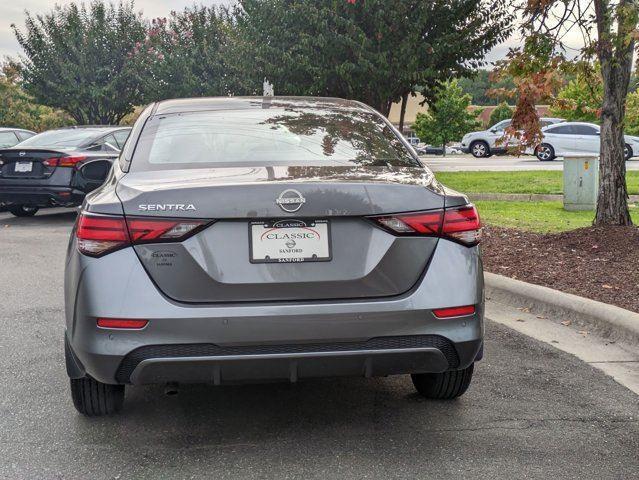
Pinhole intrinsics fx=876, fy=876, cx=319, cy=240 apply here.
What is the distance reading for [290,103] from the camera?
5.03 metres

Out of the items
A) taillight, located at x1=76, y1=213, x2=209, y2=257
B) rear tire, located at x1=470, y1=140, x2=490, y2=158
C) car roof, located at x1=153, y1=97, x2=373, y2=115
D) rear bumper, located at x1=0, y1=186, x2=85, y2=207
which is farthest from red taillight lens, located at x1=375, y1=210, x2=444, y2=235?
rear tire, located at x1=470, y1=140, x2=490, y2=158

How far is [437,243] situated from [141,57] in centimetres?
3586

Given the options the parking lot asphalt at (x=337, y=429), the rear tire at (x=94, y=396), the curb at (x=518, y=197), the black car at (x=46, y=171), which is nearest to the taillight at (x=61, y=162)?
the black car at (x=46, y=171)

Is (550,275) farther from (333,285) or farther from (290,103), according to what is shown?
(333,285)

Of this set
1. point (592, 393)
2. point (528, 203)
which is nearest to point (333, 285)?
point (592, 393)

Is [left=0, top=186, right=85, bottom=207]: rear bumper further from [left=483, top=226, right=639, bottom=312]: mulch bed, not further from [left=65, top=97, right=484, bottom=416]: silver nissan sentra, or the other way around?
[left=65, top=97, right=484, bottom=416]: silver nissan sentra

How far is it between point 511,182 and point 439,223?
573 inches

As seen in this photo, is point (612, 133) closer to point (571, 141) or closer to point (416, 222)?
point (416, 222)

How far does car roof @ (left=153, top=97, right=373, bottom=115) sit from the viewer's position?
4879mm

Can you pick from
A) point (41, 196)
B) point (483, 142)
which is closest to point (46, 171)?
point (41, 196)

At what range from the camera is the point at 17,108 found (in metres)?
49.8

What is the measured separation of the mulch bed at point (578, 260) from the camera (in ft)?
22.4

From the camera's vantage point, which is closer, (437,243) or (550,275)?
(437,243)

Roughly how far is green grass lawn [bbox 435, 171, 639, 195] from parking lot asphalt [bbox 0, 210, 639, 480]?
10983 mm
